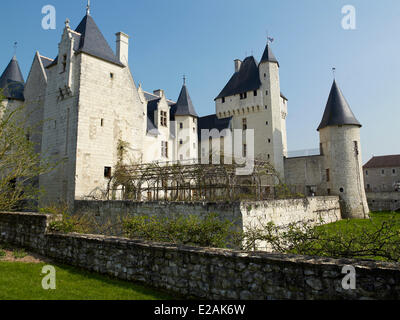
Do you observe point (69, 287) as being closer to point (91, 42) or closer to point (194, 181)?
point (194, 181)

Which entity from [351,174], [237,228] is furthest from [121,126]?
[351,174]

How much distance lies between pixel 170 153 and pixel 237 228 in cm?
1707

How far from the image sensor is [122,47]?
2162 centimetres

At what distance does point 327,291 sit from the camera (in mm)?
3662

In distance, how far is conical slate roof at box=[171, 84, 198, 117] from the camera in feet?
93.9

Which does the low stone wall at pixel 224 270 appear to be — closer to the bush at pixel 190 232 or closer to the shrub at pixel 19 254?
the shrub at pixel 19 254

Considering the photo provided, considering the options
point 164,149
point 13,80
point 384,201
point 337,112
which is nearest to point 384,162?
point 384,201

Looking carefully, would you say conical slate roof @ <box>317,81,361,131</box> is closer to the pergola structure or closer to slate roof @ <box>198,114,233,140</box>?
slate roof @ <box>198,114,233,140</box>

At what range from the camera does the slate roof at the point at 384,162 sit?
138 ft

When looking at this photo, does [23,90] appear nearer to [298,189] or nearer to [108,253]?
[108,253]

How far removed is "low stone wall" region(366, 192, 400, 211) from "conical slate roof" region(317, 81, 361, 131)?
966cm

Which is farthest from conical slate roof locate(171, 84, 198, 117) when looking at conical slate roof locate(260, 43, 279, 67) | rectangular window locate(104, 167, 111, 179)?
rectangular window locate(104, 167, 111, 179)

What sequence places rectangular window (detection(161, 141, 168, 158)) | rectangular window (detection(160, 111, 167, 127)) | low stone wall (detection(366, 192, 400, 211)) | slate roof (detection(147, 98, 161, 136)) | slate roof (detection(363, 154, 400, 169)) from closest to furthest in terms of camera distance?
slate roof (detection(147, 98, 161, 136)) → rectangular window (detection(161, 141, 168, 158)) → rectangular window (detection(160, 111, 167, 127)) → low stone wall (detection(366, 192, 400, 211)) → slate roof (detection(363, 154, 400, 169))

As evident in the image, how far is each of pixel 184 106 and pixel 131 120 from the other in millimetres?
10376
